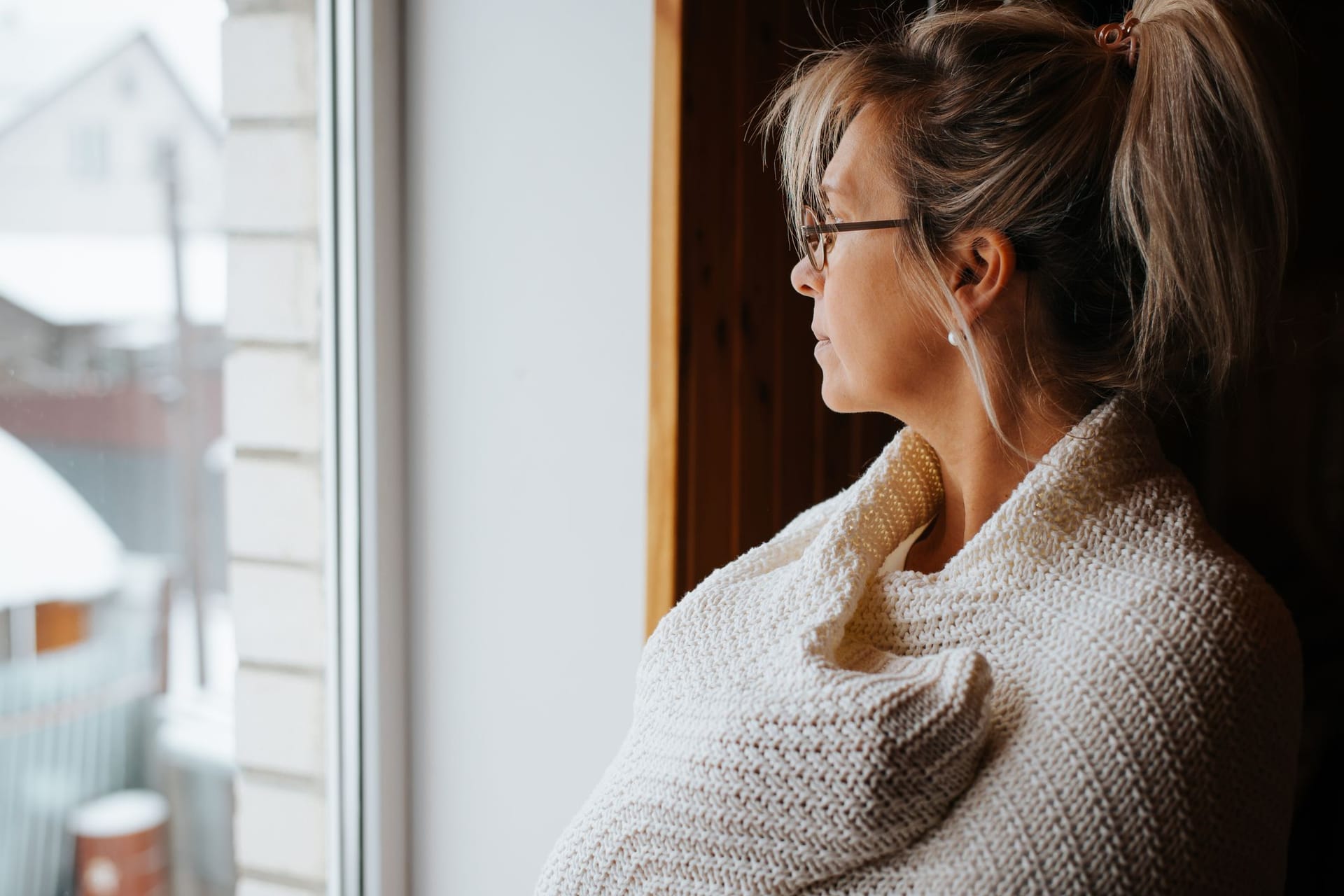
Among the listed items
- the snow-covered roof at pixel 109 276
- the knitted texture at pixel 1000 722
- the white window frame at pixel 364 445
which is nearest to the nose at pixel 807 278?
the knitted texture at pixel 1000 722

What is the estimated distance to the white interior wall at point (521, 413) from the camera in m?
1.39

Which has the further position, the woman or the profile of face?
the profile of face

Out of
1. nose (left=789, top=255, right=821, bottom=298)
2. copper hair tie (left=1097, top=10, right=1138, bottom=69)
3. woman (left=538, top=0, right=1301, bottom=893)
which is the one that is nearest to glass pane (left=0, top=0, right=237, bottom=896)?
woman (left=538, top=0, right=1301, bottom=893)

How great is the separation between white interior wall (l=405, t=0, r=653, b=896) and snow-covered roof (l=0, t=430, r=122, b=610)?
432mm

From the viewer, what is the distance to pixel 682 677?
0.97 metres

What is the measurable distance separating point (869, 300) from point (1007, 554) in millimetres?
268

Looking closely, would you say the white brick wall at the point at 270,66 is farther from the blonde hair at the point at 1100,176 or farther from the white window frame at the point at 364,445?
the blonde hair at the point at 1100,176

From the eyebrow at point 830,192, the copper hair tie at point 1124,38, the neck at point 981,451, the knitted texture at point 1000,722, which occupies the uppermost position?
the copper hair tie at point 1124,38

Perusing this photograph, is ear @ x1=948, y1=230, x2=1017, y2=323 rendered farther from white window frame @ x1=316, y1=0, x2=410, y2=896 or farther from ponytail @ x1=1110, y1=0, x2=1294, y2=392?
white window frame @ x1=316, y1=0, x2=410, y2=896

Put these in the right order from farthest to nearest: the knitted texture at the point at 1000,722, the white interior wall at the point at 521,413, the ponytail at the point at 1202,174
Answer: the white interior wall at the point at 521,413
the ponytail at the point at 1202,174
the knitted texture at the point at 1000,722

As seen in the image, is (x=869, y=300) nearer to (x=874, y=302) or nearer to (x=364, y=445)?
(x=874, y=302)

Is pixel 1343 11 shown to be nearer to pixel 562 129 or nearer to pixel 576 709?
pixel 562 129

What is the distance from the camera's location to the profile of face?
38.5 inches

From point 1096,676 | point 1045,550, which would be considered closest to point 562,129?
point 1045,550
